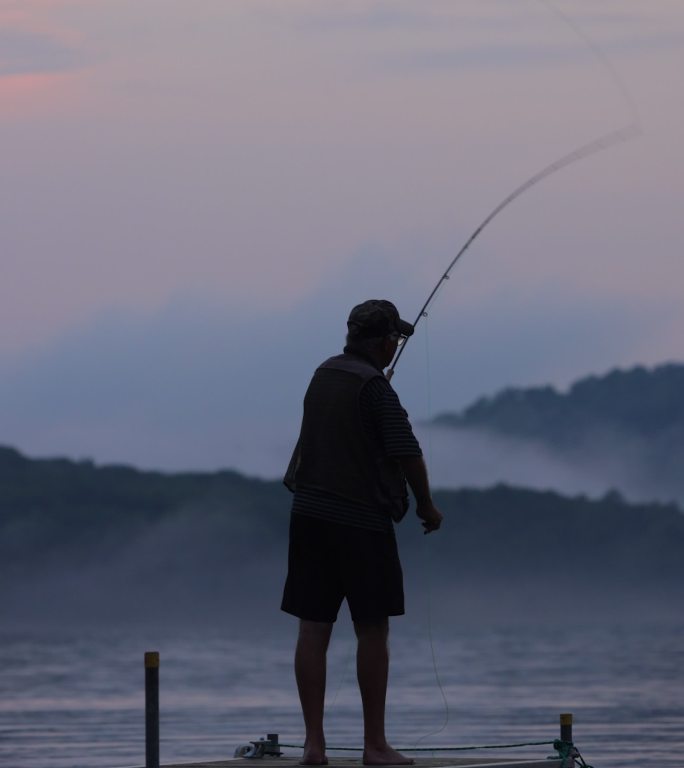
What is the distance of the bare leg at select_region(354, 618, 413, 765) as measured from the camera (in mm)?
8484

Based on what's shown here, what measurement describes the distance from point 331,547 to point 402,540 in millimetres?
173358

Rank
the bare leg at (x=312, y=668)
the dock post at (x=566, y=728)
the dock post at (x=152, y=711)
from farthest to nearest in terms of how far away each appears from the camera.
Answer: the dock post at (x=566, y=728)
the dock post at (x=152, y=711)
the bare leg at (x=312, y=668)

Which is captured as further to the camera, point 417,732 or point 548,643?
point 548,643

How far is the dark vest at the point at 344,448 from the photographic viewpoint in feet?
27.8

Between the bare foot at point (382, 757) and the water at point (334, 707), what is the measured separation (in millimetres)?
2762

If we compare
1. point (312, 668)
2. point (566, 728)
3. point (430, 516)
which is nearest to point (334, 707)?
point (566, 728)

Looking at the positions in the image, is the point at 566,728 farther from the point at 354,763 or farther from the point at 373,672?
the point at 373,672

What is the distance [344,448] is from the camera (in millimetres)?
8477

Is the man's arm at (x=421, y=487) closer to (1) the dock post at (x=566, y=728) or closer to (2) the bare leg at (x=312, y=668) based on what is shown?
(2) the bare leg at (x=312, y=668)

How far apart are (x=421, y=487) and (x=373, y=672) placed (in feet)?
2.51

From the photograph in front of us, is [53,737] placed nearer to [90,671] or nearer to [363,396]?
[363,396]

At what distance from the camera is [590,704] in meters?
30.1

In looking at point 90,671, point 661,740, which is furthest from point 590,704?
point 90,671

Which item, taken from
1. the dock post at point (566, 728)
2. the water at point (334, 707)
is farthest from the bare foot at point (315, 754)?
the water at point (334, 707)
